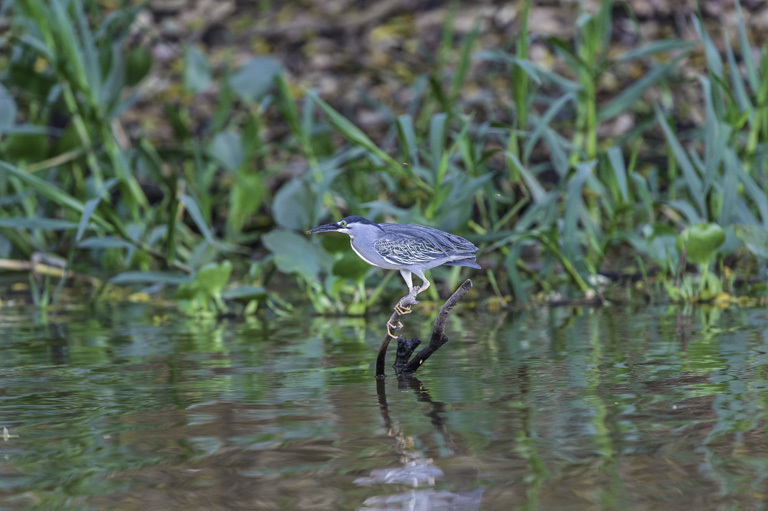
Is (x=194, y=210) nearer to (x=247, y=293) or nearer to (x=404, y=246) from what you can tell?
(x=247, y=293)

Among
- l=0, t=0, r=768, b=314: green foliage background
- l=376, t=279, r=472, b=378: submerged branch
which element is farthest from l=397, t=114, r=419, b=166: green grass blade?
l=376, t=279, r=472, b=378: submerged branch

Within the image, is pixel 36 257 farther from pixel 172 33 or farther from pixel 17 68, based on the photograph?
pixel 172 33

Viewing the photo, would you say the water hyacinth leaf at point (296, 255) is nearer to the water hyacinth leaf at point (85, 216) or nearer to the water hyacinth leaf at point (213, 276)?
the water hyacinth leaf at point (213, 276)

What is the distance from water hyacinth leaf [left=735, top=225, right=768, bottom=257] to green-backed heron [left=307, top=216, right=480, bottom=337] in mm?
1964

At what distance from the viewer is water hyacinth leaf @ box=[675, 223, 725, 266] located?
3.81m

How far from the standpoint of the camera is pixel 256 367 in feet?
9.72

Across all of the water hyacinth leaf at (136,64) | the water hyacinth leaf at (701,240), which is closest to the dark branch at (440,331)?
the water hyacinth leaf at (701,240)

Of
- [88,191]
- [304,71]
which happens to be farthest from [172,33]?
[88,191]

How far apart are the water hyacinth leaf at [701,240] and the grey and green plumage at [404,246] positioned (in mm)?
1818

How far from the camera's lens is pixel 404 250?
7.08 feet

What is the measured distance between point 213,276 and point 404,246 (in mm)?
1911

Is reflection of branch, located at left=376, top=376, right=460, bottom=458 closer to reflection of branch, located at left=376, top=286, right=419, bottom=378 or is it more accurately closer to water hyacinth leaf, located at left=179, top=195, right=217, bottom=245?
reflection of branch, located at left=376, top=286, right=419, bottom=378

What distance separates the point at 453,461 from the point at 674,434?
418mm

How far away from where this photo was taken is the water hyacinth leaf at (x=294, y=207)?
4426 mm
